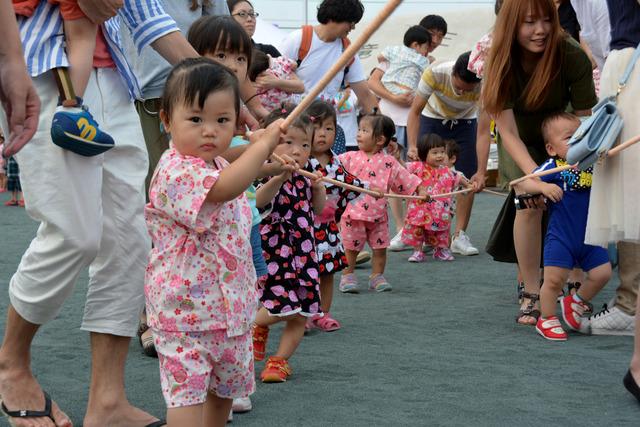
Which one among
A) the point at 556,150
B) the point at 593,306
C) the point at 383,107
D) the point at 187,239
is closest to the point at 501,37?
the point at 556,150

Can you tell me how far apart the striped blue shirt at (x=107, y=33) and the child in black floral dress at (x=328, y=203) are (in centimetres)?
134

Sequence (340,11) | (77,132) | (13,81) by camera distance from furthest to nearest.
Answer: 1. (340,11)
2. (77,132)
3. (13,81)

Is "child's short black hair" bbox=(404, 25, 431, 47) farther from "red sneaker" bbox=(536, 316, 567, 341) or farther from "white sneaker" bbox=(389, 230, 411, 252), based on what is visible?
"red sneaker" bbox=(536, 316, 567, 341)

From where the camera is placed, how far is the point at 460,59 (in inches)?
286

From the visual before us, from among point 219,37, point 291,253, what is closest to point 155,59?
point 219,37

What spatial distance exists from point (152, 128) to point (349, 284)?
81.5 inches

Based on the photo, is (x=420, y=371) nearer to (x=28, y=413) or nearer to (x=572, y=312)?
(x=572, y=312)

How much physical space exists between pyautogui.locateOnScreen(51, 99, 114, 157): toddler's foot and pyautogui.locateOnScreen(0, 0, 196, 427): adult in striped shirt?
0.23ft

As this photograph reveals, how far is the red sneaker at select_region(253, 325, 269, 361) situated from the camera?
14.3 feet

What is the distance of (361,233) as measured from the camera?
6512mm

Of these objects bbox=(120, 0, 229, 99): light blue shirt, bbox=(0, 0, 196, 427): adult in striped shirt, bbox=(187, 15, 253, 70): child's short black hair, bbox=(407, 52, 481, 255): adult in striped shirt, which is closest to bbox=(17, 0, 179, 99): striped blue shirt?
bbox=(0, 0, 196, 427): adult in striped shirt

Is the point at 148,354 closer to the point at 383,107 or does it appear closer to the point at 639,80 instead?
the point at 639,80

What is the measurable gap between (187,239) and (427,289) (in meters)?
3.74

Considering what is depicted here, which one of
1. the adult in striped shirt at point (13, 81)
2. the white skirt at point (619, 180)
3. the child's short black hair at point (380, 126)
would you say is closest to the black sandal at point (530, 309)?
the white skirt at point (619, 180)
